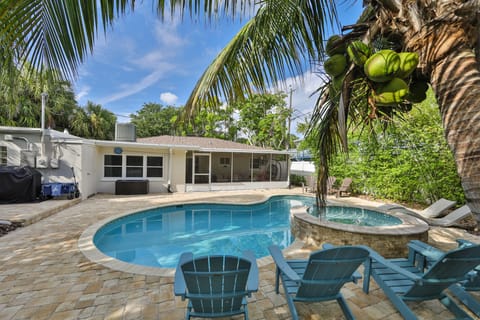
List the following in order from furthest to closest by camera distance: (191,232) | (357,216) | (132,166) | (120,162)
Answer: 1. (132,166)
2. (120,162)
3. (191,232)
4. (357,216)

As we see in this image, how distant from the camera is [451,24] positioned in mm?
1359

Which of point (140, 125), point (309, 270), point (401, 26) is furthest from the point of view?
point (140, 125)

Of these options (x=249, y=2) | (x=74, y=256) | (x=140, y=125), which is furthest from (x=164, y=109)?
(x=249, y=2)

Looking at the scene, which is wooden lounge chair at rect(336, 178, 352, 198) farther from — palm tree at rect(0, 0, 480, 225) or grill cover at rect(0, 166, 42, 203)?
grill cover at rect(0, 166, 42, 203)

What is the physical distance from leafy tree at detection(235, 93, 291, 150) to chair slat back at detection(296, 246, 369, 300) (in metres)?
17.7

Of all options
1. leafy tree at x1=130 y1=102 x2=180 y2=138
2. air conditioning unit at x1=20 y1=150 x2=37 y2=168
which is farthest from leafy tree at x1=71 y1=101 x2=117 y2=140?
air conditioning unit at x1=20 y1=150 x2=37 y2=168

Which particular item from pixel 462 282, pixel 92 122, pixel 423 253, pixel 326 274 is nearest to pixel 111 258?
pixel 326 274

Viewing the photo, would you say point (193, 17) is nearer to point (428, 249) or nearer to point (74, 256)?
point (428, 249)

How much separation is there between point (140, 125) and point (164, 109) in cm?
468

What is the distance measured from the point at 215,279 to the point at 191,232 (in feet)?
17.8

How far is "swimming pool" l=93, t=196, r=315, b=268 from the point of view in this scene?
5656 millimetres

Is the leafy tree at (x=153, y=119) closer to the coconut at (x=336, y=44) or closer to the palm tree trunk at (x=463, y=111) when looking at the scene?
the coconut at (x=336, y=44)

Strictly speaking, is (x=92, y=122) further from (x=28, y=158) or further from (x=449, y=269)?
(x=449, y=269)

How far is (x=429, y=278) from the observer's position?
230 cm
